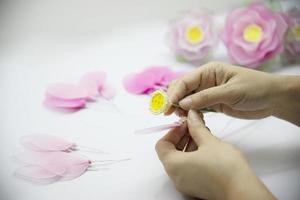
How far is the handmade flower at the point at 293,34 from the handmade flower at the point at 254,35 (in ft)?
0.12

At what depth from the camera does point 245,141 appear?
1.04 m

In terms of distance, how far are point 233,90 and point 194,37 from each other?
0.48 meters

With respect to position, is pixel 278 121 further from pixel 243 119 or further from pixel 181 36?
pixel 181 36

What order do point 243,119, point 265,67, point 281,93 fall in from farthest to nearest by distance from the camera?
point 265,67
point 243,119
point 281,93

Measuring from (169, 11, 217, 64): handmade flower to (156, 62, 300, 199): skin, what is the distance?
1.18 feet

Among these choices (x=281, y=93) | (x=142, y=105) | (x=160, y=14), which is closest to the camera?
(x=281, y=93)

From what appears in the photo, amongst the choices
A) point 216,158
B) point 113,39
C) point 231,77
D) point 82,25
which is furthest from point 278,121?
point 82,25

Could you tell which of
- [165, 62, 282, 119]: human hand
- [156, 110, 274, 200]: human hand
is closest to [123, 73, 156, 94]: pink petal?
[165, 62, 282, 119]: human hand

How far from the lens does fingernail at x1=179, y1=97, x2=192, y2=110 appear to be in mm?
907

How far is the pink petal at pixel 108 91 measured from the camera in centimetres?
125

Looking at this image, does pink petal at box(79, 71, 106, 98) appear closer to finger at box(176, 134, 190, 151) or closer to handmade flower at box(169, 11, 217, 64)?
handmade flower at box(169, 11, 217, 64)

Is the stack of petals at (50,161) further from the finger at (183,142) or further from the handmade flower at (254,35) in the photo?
the handmade flower at (254,35)

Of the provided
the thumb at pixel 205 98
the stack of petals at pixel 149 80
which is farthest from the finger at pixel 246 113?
the stack of petals at pixel 149 80

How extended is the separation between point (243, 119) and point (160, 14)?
764 mm
